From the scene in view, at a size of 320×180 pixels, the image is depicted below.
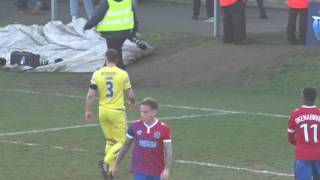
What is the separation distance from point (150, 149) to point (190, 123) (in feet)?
21.2

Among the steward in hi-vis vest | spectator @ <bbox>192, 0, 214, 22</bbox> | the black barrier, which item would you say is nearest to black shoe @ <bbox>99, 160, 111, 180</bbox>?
the steward in hi-vis vest

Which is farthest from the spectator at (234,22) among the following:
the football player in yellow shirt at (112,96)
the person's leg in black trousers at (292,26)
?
the football player in yellow shirt at (112,96)

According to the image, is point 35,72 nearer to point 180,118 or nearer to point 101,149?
point 180,118

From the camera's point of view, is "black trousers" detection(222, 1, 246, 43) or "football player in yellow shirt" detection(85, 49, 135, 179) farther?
"black trousers" detection(222, 1, 246, 43)

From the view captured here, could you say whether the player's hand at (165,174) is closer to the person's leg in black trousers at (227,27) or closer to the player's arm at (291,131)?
the player's arm at (291,131)

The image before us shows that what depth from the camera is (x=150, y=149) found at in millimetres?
9203

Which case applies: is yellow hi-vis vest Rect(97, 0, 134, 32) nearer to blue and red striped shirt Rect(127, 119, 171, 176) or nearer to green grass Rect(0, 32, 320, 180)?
green grass Rect(0, 32, 320, 180)

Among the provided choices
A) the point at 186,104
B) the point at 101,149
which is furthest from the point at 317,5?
the point at 101,149

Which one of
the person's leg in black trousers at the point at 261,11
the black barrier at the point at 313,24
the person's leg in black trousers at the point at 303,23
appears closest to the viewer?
the black barrier at the point at 313,24

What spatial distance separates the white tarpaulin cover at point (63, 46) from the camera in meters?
22.5

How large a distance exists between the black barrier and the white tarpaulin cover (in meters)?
3.83

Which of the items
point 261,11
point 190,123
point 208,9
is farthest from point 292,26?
point 190,123

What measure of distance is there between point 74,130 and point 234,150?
9.27 feet

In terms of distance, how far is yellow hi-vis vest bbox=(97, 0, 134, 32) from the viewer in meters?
17.8
